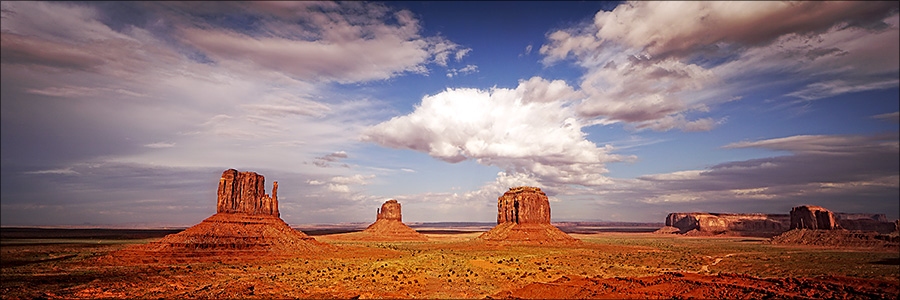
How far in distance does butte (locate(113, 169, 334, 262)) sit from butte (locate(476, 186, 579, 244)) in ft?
148

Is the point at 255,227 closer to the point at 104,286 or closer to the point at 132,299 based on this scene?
the point at 104,286

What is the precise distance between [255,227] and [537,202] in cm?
6490

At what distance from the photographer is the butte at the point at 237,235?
5681cm

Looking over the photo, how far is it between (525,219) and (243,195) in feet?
210

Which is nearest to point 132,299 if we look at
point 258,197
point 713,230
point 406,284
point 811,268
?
point 406,284

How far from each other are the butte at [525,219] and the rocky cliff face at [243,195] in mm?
50898

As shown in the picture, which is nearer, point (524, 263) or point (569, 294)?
point (569, 294)

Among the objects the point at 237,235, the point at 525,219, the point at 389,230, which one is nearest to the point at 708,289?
the point at 237,235

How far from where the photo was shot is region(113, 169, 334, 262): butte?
186 ft

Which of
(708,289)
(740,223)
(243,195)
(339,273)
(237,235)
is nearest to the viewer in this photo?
(708,289)

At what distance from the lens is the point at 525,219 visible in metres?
102

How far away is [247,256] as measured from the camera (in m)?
58.2

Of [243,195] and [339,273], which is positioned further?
[243,195]

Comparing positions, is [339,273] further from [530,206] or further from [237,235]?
[530,206]
